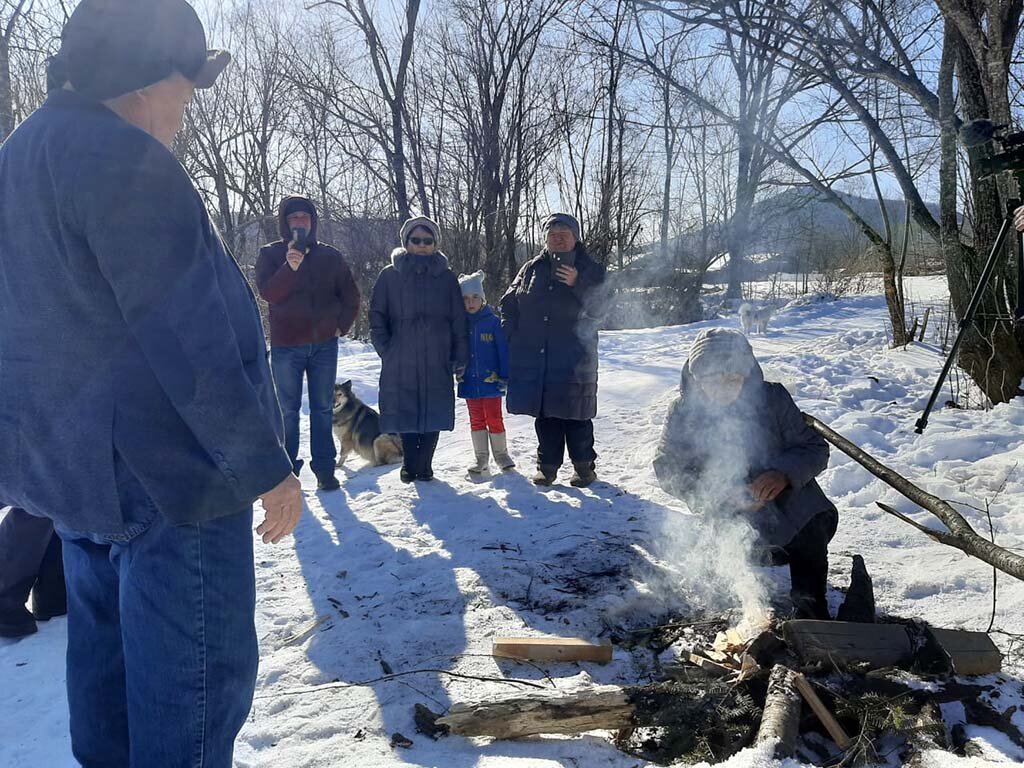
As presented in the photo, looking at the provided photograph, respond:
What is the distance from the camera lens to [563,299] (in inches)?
187

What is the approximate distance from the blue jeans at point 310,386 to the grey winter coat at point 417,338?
0.39 metres

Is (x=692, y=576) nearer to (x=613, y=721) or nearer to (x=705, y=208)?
(x=613, y=721)

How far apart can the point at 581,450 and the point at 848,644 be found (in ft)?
8.49

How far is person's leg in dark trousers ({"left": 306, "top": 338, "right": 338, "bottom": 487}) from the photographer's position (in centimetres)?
487

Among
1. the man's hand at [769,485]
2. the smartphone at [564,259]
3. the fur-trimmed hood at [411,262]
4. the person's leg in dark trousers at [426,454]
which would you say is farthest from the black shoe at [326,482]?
the man's hand at [769,485]

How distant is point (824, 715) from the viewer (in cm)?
208

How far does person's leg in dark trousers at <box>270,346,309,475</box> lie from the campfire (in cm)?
295

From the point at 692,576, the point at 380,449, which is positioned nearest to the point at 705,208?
the point at 380,449

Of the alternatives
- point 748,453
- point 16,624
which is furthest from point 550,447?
point 16,624

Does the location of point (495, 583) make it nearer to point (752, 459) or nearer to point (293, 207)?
point (752, 459)

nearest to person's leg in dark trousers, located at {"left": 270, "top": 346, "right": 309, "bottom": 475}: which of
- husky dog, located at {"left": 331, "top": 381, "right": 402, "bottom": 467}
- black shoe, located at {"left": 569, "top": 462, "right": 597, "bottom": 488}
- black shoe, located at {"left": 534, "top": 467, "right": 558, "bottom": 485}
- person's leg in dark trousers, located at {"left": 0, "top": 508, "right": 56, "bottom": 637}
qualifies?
husky dog, located at {"left": 331, "top": 381, "right": 402, "bottom": 467}

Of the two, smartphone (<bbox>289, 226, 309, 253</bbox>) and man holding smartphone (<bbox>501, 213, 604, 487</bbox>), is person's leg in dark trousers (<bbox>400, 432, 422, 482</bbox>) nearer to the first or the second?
man holding smartphone (<bbox>501, 213, 604, 487</bbox>)

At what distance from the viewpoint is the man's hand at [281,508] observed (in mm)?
1451

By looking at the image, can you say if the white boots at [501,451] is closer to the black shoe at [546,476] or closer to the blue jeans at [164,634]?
the black shoe at [546,476]
